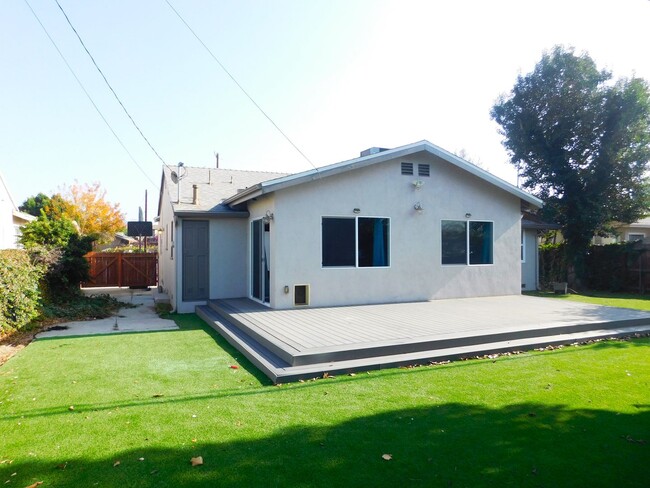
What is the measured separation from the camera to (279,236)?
1038cm

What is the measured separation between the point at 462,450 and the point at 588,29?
20.2 feet

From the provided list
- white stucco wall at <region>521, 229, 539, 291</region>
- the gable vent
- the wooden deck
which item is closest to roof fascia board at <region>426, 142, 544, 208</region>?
the gable vent

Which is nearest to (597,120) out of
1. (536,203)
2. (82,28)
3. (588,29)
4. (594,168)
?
(594,168)

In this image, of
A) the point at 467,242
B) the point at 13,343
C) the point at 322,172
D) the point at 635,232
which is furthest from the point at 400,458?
the point at 635,232

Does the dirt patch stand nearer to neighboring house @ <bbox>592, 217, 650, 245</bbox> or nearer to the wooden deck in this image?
the wooden deck

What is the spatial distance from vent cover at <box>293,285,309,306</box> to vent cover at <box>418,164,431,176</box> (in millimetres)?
4580

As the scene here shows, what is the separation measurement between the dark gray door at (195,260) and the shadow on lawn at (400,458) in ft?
27.8

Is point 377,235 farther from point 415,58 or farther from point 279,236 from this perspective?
point 415,58

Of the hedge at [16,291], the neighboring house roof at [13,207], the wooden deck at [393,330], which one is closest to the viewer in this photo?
the wooden deck at [393,330]

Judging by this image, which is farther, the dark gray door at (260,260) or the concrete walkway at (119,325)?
the dark gray door at (260,260)

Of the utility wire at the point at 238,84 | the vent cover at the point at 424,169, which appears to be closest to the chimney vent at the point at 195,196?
the utility wire at the point at 238,84

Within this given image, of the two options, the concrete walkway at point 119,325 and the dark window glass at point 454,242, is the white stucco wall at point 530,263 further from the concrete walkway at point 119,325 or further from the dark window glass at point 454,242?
the concrete walkway at point 119,325

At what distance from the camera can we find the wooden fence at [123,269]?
20.4 metres

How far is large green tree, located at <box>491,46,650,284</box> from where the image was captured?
17.8m
